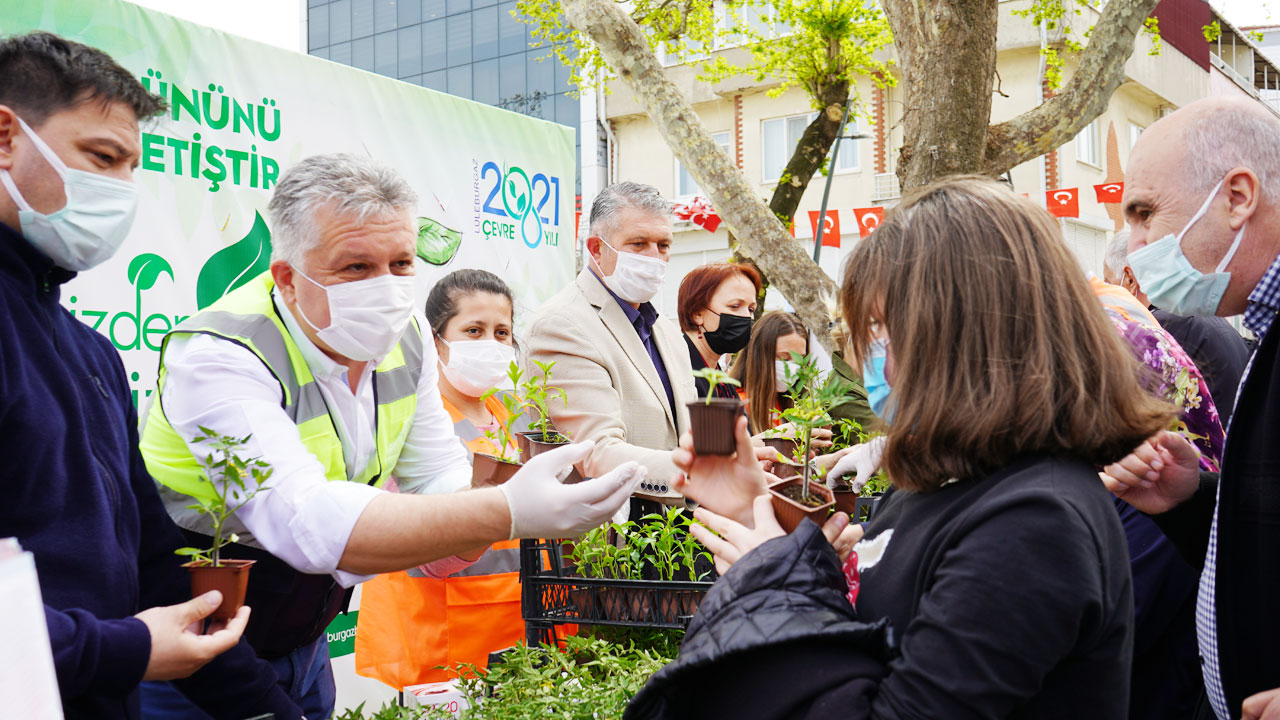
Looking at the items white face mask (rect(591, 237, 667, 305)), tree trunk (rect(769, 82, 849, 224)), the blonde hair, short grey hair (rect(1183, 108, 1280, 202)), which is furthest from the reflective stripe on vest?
tree trunk (rect(769, 82, 849, 224))

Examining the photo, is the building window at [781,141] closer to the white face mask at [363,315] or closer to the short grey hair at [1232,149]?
the short grey hair at [1232,149]

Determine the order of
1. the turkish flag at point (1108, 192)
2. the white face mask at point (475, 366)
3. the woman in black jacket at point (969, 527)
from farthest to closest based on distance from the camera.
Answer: the turkish flag at point (1108, 192), the white face mask at point (475, 366), the woman in black jacket at point (969, 527)

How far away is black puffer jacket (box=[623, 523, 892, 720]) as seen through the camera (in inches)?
53.8

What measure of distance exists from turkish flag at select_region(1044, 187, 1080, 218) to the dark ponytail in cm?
1169

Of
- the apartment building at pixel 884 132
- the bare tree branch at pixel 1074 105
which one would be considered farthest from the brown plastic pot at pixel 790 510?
the apartment building at pixel 884 132

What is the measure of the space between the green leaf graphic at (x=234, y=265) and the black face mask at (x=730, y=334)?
212 cm

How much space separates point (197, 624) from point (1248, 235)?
214 cm

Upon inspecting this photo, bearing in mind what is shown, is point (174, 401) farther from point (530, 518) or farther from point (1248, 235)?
point (1248, 235)

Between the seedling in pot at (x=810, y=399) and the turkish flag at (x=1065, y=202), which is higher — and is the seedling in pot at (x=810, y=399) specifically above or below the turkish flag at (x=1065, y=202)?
below

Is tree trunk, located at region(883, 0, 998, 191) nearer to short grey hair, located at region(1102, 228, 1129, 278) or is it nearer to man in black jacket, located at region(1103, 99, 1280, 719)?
short grey hair, located at region(1102, 228, 1129, 278)

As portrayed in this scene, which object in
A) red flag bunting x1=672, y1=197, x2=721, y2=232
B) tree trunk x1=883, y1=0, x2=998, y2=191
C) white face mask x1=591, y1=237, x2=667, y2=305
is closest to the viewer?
white face mask x1=591, y1=237, x2=667, y2=305

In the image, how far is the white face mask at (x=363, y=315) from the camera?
6.93 feet

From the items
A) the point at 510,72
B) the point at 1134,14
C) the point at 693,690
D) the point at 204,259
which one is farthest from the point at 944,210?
the point at 510,72

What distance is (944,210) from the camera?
1510mm
